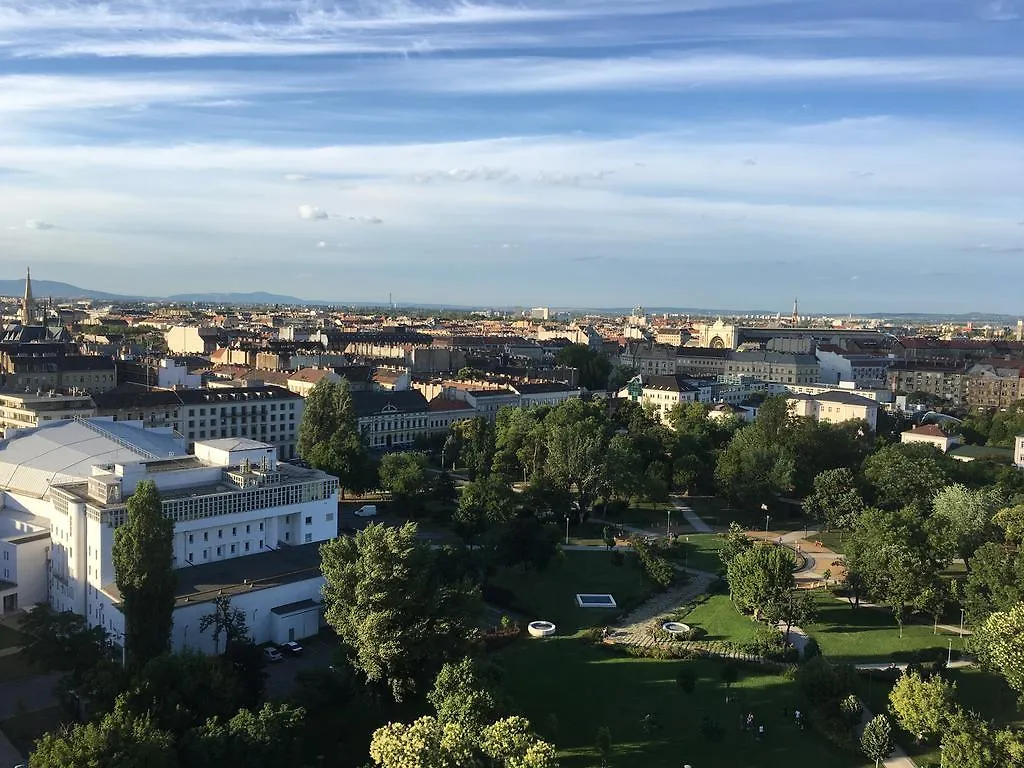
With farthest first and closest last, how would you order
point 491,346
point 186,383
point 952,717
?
point 491,346
point 186,383
point 952,717

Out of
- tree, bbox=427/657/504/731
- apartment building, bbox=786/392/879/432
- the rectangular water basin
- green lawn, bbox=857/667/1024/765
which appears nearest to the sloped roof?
the rectangular water basin

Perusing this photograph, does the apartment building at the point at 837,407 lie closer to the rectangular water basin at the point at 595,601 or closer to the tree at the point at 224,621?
the rectangular water basin at the point at 595,601

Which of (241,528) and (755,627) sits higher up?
(241,528)

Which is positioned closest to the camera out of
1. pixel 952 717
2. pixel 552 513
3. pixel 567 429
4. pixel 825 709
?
pixel 952 717

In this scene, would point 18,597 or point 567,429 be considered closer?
point 18,597

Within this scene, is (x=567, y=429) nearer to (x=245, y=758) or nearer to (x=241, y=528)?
(x=241, y=528)

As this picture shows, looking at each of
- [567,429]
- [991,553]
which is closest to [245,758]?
[991,553]

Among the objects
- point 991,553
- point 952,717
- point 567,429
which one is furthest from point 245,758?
point 567,429

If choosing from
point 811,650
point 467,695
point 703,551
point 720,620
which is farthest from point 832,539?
point 467,695
